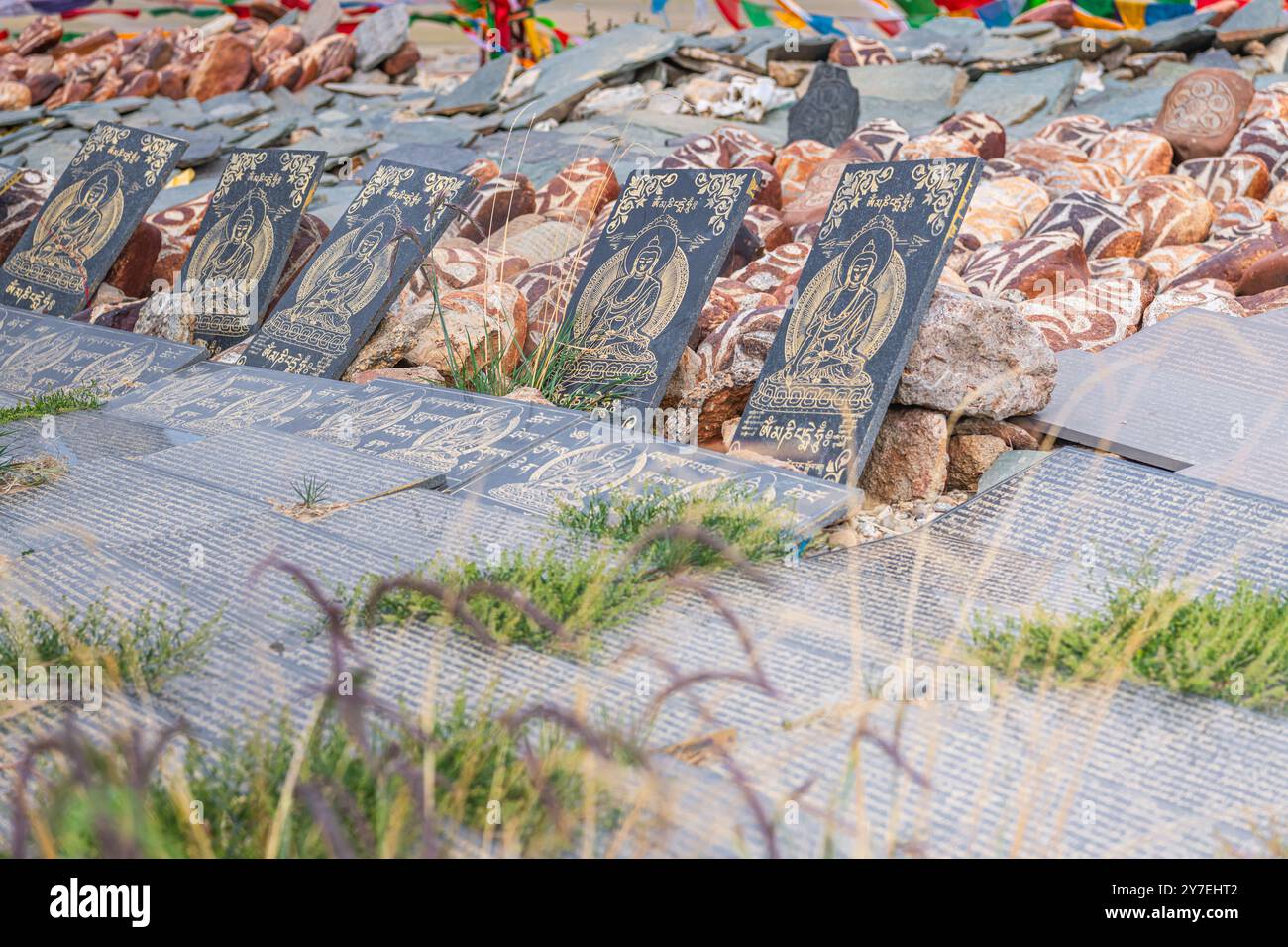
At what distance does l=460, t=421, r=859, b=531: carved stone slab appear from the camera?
3.45 m

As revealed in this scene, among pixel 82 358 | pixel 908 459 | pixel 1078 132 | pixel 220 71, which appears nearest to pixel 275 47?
pixel 220 71

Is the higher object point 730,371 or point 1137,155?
point 1137,155

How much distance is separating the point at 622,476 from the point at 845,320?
39.3 inches

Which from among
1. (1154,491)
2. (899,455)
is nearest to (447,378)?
(899,455)

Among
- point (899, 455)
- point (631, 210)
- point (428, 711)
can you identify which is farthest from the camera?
point (631, 210)

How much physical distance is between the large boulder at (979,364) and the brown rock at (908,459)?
68 mm

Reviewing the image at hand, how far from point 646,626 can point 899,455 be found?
1.53 meters

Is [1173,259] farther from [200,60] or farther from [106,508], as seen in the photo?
[200,60]

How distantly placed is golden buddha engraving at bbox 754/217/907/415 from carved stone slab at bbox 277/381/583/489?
2.35 ft

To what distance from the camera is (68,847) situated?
187cm

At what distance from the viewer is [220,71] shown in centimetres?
1485

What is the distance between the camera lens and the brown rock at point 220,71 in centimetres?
1478

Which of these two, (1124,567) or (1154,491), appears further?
(1154,491)
